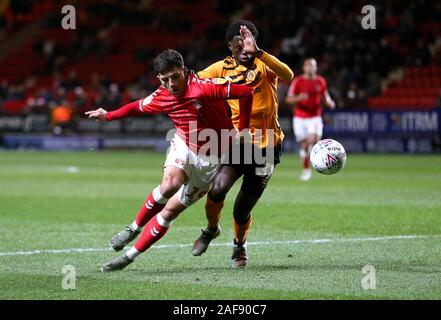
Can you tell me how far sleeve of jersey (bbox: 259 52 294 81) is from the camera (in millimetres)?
8328

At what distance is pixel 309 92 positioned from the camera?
64.4 ft

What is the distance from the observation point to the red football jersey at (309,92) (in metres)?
19.4

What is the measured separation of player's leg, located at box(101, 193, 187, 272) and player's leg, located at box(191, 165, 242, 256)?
594 mm

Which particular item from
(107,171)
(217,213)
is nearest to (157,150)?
(107,171)

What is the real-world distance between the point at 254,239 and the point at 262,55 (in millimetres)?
2930

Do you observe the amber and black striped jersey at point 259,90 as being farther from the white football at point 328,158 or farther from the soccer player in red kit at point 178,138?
the soccer player in red kit at point 178,138

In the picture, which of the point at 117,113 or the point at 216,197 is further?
the point at 216,197

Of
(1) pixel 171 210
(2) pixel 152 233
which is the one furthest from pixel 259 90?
(2) pixel 152 233

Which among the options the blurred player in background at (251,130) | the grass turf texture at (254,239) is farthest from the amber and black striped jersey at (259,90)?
the grass turf texture at (254,239)

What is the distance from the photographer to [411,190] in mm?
16297

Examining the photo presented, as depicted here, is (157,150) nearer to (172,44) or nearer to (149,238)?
(172,44)

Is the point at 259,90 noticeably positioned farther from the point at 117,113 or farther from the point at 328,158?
the point at 117,113

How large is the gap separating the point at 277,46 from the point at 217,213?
80.0 ft
